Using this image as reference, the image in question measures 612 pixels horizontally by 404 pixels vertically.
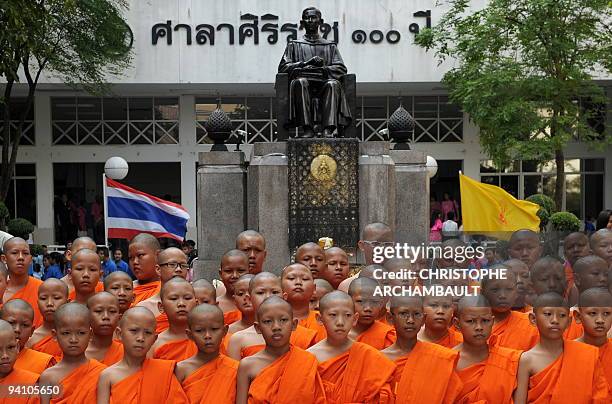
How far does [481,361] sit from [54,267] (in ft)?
35.9

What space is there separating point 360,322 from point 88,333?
1.67 m

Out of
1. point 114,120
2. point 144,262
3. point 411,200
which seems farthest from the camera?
point 114,120

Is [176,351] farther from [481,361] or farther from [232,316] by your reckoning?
[481,361]

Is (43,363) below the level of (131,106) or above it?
below

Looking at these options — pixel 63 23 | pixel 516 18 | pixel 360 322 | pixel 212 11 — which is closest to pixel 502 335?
pixel 360 322

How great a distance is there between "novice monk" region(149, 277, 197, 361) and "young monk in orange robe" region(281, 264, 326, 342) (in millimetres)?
698

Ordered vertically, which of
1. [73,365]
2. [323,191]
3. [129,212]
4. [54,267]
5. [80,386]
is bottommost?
[54,267]

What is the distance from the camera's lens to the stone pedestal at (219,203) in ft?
45.0

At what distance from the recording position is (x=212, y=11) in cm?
2588

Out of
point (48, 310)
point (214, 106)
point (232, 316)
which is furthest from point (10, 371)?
point (214, 106)

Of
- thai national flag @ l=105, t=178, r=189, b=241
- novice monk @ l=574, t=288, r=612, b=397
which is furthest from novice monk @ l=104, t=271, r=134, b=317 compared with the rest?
thai national flag @ l=105, t=178, r=189, b=241

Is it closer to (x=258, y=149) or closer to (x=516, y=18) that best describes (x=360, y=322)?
(x=258, y=149)

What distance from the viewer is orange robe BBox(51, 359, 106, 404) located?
650 centimetres

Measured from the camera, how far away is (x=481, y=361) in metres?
6.50
